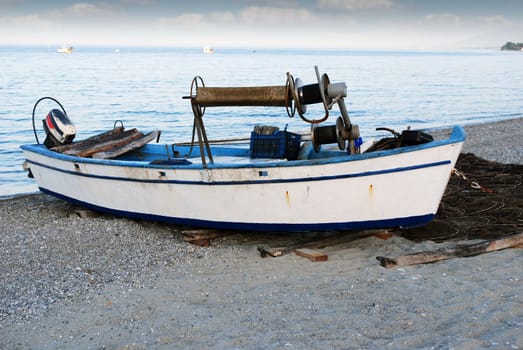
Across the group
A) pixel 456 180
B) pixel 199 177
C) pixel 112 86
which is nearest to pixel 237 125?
pixel 456 180

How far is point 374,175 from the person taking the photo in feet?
22.7

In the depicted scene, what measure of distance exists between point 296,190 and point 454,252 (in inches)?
83.8

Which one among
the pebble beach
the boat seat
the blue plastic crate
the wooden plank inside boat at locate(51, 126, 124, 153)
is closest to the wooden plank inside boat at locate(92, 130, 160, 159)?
the wooden plank inside boat at locate(51, 126, 124, 153)

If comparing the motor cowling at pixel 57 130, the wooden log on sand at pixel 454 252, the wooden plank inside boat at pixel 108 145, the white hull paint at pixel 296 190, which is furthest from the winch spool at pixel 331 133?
the motor cowling at pixel 57 130

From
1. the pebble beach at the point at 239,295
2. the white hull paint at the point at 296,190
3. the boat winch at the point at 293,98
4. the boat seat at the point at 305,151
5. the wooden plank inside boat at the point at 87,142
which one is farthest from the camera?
the wooden plank inside boat at the point at 87,142

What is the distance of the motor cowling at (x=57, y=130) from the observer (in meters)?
10.2

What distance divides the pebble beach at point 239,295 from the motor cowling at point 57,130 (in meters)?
2.15

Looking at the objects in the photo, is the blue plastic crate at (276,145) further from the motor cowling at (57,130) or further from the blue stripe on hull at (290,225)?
the motor cowling at (57,130)

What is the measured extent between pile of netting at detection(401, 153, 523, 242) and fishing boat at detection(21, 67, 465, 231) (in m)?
0.85

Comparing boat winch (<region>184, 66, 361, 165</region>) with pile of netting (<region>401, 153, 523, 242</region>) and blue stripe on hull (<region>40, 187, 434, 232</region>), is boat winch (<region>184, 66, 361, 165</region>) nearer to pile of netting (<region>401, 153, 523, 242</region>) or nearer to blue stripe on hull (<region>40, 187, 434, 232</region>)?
blue stripe on hull (<region>40, 187, 434, 232</region>)

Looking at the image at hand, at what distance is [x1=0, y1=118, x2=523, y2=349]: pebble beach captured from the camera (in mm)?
5078

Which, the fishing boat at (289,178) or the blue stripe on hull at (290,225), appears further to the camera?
the blue stripe on hull at (290,225)

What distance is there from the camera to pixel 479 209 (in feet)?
29.1

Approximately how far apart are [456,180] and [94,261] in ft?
22.8
